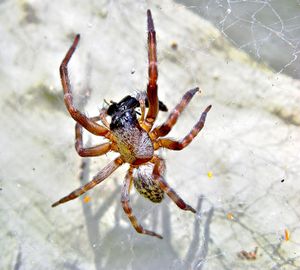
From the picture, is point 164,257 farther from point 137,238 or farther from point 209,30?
point 209,30

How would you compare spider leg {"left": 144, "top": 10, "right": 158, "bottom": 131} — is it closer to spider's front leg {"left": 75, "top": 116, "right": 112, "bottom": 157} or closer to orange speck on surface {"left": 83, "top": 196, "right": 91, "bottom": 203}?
spider's front leg {"left": 75, "top": 116, "right": 112, "bottom": 157}

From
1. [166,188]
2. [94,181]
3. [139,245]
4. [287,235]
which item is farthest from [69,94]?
[287,235]

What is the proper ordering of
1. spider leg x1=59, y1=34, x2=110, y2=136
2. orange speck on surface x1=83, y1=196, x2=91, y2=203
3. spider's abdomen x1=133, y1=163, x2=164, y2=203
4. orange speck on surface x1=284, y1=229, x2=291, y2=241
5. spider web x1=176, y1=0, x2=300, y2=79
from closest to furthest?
spider leg x1=59, y1=34, x2=110, y2=136, spider's abdomen x1=133, y1=163, x2=164, y2=203, spider web x1=176, y1=0, x2=300, y2=79, orange speck on surface x1=284, y1=229, x2=291, y2=241, orange speck on surface x1=83, y1=196, x2=91, y2=203

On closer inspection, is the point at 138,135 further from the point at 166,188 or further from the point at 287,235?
the point at 287,235

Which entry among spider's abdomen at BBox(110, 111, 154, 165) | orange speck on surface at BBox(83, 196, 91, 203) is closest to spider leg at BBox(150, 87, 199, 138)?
spider's abdomen at BBox(110, 111, 154, 165)

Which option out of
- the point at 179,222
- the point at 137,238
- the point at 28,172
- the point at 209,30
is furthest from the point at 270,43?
the point at 28,172

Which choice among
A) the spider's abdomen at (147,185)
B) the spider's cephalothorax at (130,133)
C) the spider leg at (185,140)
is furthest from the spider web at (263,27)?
the spider's abdomen at (147,185)
